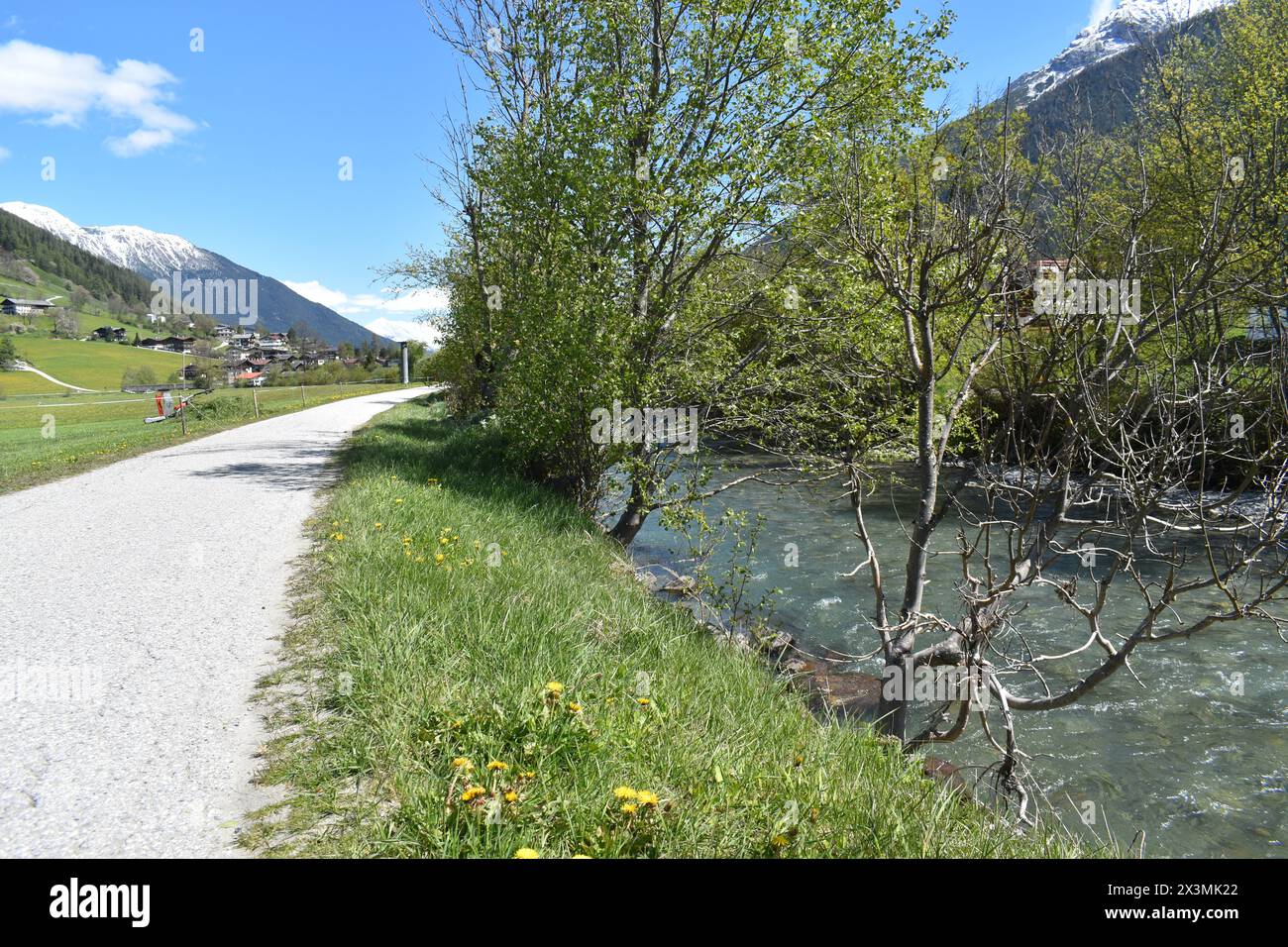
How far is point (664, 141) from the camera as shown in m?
10.1

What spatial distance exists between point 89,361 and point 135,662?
127173 millimetres

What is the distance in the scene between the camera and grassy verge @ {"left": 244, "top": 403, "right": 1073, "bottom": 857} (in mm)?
2861

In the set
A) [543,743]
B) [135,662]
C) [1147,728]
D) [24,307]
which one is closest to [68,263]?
[24,307]

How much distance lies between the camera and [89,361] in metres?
104

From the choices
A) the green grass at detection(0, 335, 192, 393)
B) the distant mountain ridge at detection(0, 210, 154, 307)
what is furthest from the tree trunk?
the distant mountain ridge at detection(0, 210, 154, 307)

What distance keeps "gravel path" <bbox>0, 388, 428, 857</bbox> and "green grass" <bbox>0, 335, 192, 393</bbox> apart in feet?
295

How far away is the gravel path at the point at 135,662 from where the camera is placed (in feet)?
9.73

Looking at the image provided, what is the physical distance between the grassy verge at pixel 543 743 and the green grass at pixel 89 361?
94864mm

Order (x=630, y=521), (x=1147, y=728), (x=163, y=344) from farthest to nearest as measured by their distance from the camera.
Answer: (x=163, y=344) < (x=630, y=521) < (x=1147, y=728)

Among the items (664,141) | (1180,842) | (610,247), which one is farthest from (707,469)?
(1180,842)

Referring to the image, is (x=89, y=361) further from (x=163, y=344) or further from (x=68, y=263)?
(x=68, y=263)

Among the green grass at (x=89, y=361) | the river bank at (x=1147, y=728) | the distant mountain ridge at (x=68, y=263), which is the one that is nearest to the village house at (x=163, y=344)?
the green grass at (x=89, y=361)

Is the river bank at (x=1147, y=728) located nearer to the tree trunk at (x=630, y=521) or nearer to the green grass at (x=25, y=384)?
the tree trunk at (x=630, y=521)
